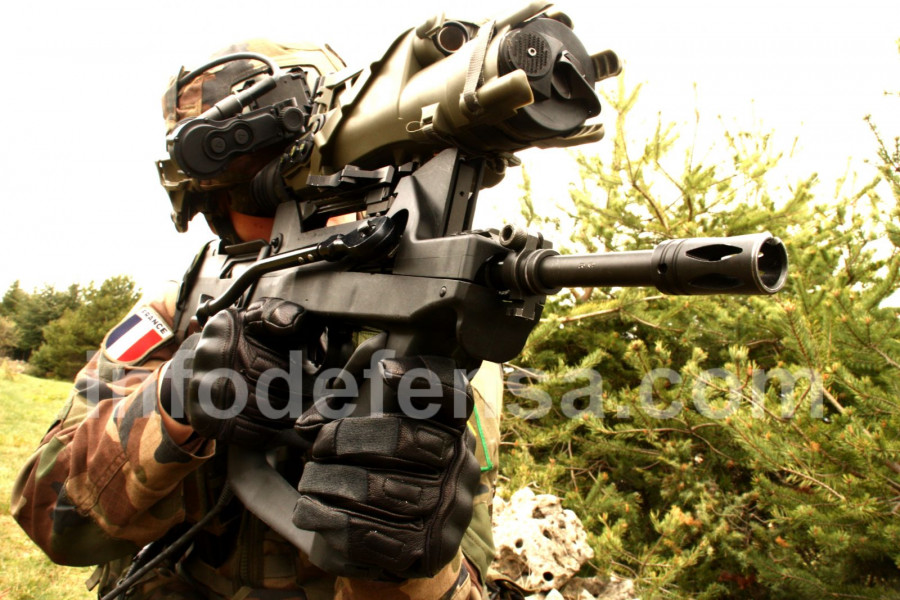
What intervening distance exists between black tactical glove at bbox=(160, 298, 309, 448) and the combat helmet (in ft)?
2.39

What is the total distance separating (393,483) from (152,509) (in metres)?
1.12

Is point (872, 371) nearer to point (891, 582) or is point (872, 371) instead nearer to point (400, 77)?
point (891, 582)

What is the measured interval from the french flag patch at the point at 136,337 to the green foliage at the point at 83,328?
24019 millimetres

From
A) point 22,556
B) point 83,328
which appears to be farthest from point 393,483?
point 83,328

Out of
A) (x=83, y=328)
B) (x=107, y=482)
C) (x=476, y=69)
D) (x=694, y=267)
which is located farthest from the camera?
(x=83, y=328)

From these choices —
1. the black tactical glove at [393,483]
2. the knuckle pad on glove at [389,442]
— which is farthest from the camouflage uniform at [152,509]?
the knuckle pad on glove at [389,442]

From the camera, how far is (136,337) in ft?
8.11

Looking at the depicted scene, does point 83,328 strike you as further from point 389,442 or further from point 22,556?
point 389,442

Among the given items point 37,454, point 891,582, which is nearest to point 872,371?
point 891,582

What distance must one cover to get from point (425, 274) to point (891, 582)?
2612 millimetres

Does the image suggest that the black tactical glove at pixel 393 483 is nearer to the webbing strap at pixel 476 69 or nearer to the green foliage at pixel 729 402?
the webbing strap at pixel 476 69

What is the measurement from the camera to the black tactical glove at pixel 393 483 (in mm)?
1454

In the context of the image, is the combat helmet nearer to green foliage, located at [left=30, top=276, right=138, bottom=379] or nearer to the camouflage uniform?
the camouflage uniform

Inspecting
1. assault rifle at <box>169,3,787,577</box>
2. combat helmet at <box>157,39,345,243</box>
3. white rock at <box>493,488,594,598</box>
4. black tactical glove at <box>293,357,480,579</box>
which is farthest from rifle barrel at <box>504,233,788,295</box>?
white rock at <box>493,488,594,598</box>
